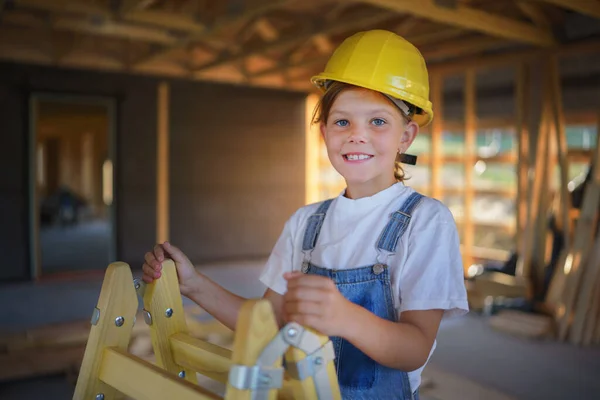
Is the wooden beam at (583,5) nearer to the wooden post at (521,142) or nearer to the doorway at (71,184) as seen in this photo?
the wooden post at (521,142)

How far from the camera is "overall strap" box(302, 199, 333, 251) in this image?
1412mm

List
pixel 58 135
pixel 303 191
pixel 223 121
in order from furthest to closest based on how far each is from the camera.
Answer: pixel 58 135 → pixel 303 191 → pixel 223 121

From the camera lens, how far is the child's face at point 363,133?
4.21 feet

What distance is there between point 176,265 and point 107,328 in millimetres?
240

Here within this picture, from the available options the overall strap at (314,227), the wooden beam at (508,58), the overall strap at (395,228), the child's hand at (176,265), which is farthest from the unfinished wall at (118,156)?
the overall strap at (395,228)

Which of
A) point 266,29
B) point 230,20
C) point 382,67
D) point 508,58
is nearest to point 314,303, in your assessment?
point 382,67

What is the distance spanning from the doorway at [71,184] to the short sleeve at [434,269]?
6.66 meters

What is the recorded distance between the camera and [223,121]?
832 cm

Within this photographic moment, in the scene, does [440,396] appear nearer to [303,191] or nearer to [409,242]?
[409,242]

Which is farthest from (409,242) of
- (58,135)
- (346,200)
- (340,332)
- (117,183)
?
(58,135)

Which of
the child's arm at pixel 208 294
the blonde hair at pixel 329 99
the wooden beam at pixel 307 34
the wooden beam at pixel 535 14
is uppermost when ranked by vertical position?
the wooden beam at pixel 535 14

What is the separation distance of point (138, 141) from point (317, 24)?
316cm

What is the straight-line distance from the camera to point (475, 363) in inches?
166

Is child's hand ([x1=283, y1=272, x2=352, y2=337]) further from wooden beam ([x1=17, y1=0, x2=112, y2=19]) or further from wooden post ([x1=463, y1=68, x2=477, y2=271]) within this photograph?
wooden post ([x1=463, y1=68, x2=477, y2=271])
